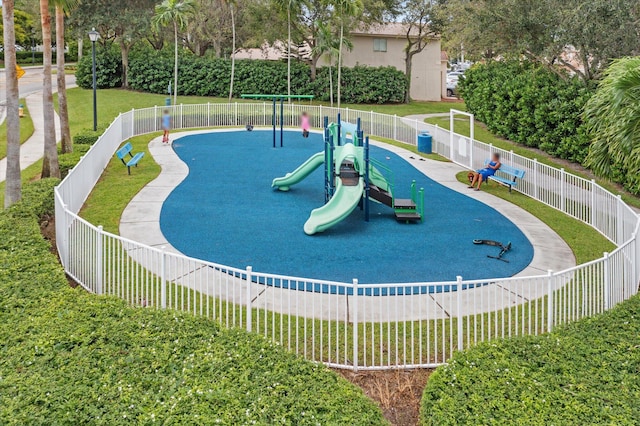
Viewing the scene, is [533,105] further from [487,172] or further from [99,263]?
[99,263]

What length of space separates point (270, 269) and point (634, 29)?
1544cm

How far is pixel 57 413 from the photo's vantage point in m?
5.78

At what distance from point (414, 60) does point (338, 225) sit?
35.6 metres

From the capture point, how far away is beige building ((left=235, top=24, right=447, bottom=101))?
4594 centimetres

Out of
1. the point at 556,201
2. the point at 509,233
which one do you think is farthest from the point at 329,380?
the point at 556,201

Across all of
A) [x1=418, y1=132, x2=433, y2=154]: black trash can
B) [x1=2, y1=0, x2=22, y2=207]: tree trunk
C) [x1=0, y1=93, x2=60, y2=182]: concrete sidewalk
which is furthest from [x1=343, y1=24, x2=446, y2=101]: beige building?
[x1=2, y1=0, x2=22, y2=207]: tree trunk

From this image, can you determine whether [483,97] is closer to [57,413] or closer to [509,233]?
[509,233]

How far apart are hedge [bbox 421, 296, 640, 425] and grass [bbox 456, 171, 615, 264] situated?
5.84 meters

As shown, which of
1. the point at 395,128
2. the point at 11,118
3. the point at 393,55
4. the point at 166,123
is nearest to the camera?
the point at 11,118

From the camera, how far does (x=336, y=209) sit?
14602mm

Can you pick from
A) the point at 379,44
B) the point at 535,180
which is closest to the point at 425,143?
the point at 535,180

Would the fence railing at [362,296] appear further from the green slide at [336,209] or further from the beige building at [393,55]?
the beige building at [393,55]

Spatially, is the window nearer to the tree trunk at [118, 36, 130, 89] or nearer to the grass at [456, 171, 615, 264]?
the tree trunk at [118, 36, 130, 89]

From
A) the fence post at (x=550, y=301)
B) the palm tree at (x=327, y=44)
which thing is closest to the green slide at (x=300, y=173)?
the fence post at (x=550, y=301)
